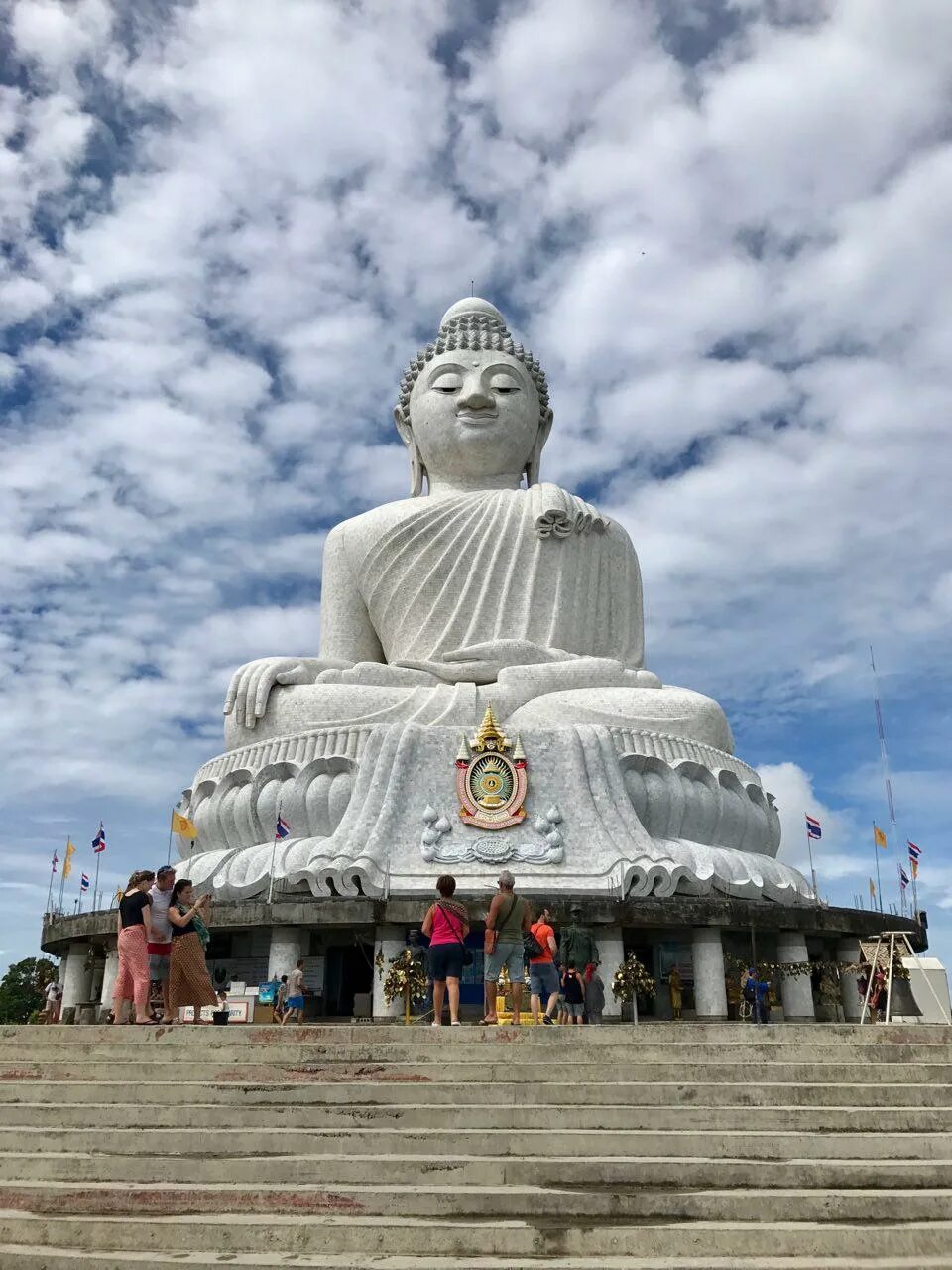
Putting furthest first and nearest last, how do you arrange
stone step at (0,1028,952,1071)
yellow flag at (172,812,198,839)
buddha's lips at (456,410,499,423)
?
1. buddha's lips at (456,410,499,423)
2. yellow flag at (172,812,198,839)
3. stone step at (0,1028,952,1071)

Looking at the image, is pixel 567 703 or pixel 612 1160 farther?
pixel 567 703

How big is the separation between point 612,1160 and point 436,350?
57.4 ft

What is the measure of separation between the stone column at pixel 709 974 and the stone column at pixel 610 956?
965mm

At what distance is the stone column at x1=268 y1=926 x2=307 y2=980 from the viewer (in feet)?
43.4

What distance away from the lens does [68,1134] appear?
4.89 metres

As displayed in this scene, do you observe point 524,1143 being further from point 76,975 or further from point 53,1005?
point 53,1005

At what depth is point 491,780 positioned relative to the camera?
14.4m

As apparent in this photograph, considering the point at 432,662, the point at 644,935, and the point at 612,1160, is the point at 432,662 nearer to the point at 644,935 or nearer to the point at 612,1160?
the point at 644,935

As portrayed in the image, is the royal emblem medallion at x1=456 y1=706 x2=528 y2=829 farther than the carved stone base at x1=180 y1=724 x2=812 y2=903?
Yes

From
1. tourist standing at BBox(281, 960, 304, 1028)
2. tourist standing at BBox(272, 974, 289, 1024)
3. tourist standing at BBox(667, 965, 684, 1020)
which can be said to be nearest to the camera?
tourist standing at BBox(281, 960, 304, 1028)

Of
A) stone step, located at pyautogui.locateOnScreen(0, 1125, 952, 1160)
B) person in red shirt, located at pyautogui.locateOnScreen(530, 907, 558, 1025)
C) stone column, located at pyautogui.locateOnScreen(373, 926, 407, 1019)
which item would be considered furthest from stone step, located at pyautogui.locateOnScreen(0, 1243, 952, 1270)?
stone column, located at pyautogui.locateOnScreen(373, 926, 407, 1019)

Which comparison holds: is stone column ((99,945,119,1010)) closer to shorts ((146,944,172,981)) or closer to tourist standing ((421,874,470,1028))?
shorts ((146,944,172,981))

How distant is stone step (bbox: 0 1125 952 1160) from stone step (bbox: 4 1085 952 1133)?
0.05m

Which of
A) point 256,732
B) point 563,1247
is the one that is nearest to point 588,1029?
point 563,1247
